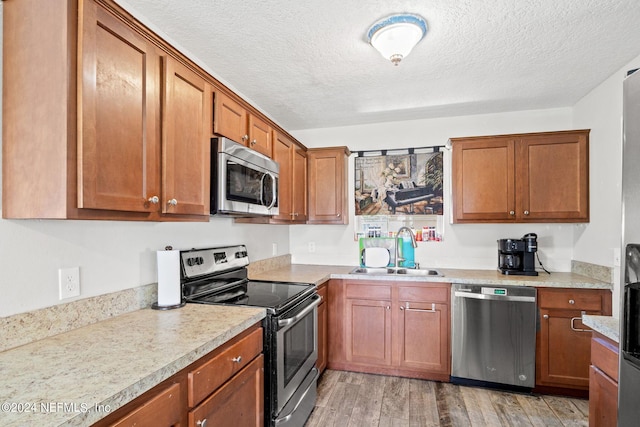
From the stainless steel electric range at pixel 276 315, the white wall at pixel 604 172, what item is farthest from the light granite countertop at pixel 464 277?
the stainless steel electric range at pixel 276 315

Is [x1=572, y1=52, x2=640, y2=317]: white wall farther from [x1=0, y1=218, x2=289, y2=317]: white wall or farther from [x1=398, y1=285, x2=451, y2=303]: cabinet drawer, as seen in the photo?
[x1=0, y1=218, x2=289, y2=317]: white wall

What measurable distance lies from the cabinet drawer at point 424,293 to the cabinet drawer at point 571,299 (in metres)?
0.68

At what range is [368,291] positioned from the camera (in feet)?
9.13

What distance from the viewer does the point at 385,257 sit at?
3.23m

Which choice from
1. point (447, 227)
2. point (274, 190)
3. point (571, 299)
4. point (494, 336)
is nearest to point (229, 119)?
point (274, 190)

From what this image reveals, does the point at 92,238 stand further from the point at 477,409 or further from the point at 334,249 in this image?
the point at 477,409

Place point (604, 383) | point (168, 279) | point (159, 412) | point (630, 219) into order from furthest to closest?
point (168, 279) → point (604, 383) → point (630, 219) → point (159, 412)

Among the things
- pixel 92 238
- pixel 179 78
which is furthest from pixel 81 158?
pixel 179 78

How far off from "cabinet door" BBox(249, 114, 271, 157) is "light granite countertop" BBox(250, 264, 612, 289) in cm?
102

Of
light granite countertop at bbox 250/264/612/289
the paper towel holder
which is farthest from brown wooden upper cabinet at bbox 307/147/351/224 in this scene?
the paper towel holder

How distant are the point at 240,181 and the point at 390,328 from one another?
179 cm

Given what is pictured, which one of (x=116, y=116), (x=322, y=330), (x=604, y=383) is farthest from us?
(x=322, y=330)

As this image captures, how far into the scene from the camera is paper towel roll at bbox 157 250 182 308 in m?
1.64

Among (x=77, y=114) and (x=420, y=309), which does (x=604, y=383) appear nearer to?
(x=420, y=309)
